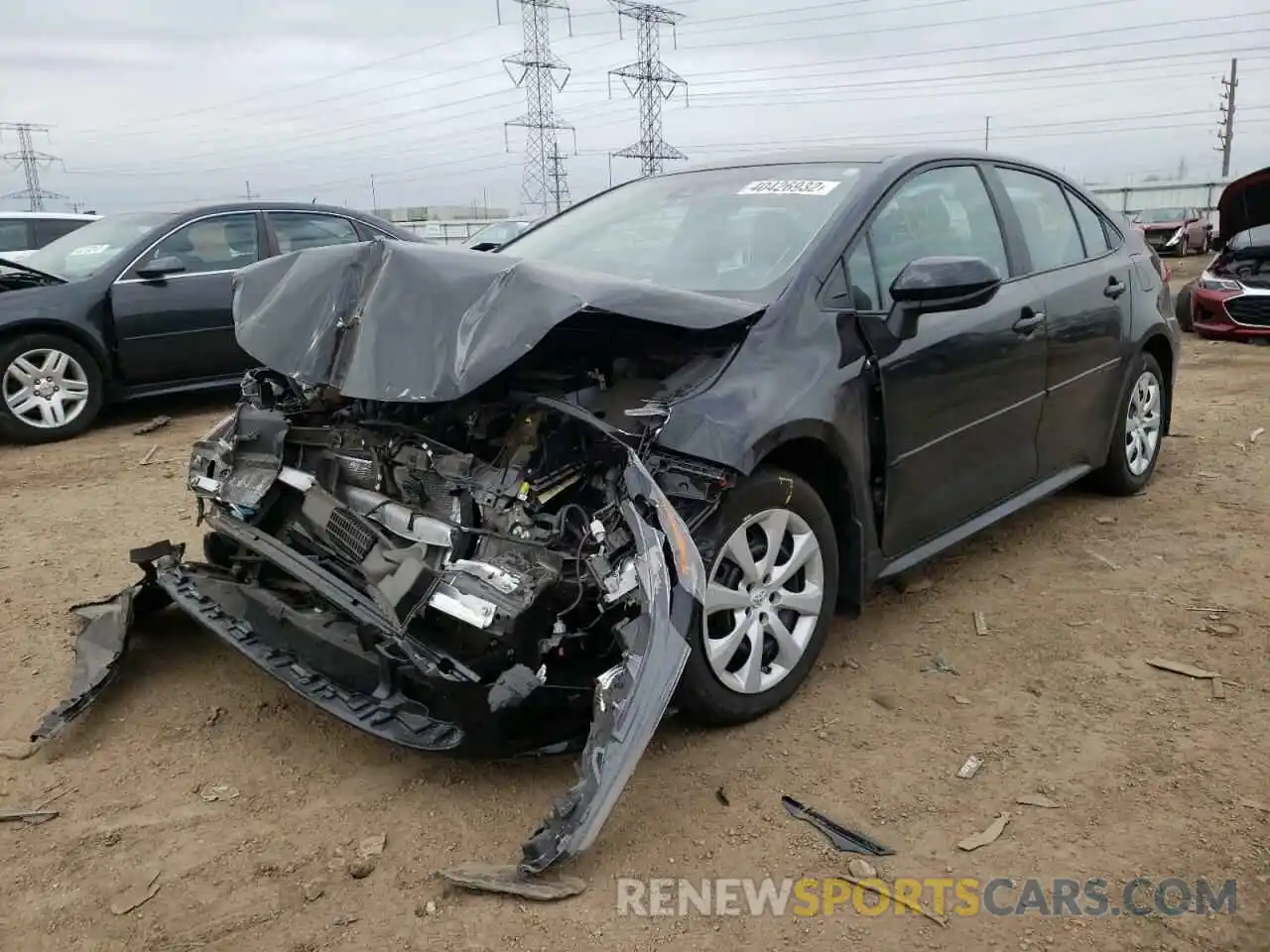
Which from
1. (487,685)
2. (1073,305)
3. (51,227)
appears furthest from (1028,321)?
(51,227)

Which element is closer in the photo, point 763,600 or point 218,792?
point 218,792

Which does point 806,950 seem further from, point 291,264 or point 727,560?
point 291,264

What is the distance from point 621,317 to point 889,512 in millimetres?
1206

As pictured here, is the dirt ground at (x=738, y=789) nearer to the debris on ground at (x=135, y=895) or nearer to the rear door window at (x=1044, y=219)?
the debris on ground at (x=135, y=895)

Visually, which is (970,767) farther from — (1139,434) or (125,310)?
(125,310)

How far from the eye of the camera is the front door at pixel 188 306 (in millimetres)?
7117

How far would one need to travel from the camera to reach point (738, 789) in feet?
8.86

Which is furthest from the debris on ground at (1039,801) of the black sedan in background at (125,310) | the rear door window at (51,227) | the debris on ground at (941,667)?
the rear door window at (51,227)

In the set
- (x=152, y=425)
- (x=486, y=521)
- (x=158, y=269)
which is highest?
(x=158, y=269)

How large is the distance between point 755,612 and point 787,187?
161 cm

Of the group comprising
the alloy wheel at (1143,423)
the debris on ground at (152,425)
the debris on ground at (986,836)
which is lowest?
the debris on ground at (986,836)

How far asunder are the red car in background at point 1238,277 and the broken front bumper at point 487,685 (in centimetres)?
1009

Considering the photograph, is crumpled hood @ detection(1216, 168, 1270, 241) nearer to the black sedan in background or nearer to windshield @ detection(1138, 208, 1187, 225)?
the black sedan in background

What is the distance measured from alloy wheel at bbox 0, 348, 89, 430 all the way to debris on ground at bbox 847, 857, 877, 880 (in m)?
6.46
